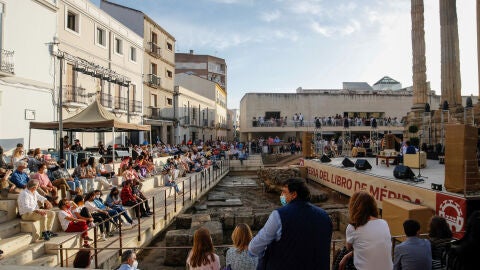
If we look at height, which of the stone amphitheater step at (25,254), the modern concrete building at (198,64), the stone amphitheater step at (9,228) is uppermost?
the modern concrete building at (198,64)

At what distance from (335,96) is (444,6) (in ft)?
66.9

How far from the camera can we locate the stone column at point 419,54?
20.0 meters

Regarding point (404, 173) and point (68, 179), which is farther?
point (404, 173)

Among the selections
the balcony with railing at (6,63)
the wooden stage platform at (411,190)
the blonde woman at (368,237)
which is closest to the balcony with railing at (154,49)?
the balcony with railing at (6,63)

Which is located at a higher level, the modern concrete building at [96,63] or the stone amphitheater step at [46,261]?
the modern concrete building at [96,63]

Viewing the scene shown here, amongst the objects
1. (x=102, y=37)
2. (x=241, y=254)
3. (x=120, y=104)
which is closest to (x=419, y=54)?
(x=120, y=104)

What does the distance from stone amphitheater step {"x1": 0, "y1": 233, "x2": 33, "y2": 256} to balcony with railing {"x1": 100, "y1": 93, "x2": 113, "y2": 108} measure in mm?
14863

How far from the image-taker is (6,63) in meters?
12.9

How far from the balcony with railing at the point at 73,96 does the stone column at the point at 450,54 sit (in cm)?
2161

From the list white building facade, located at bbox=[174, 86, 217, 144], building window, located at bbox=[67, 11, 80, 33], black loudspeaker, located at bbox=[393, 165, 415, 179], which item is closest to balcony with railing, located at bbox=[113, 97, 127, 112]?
building window, located at bbox=[67, 11, 80, 33]

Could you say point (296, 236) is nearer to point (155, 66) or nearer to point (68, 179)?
point (68, 179)

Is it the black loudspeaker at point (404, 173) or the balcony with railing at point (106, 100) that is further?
the balcony with railing at point (106, 100)

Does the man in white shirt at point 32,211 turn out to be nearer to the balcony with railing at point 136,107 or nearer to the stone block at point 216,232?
the stone block at point 216,232

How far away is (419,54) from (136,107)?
2029 centimetres
